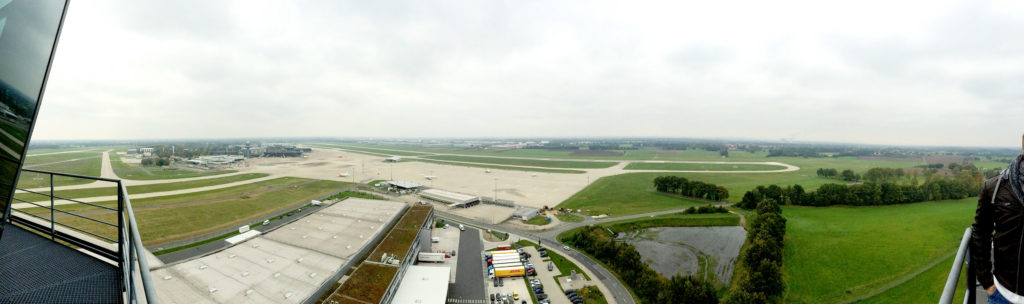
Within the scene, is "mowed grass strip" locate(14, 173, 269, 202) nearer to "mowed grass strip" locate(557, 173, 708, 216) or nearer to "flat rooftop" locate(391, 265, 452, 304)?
"flat rooftop" locate(391, 265, 452, 304)

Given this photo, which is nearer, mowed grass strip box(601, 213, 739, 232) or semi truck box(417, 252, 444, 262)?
semi truck box(417, 252, 444, 262)

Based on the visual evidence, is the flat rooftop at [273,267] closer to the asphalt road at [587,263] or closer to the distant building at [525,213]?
the asphalt road at [587,263]

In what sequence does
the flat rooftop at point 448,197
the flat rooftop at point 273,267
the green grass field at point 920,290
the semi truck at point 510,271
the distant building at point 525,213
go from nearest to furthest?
the flat rooftop at point 273,267 < the green grass field at point 920,290 < the semi truck at point 510,271 < the distant building at point 525,213 < the flat rooftop at point 448,197

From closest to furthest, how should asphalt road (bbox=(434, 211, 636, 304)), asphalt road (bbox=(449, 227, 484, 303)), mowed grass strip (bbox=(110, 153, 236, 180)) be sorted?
asphalt road (bbox=(449, 227, 484, 303)) → asphalt road (bbox=(434, 211, 636, 304)) → mowed grass strip (bbox=(110, 153, 236, 180))

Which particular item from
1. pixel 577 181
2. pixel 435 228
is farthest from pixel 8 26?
pixel 577 181

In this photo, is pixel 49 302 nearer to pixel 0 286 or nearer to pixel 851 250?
pixel 0 286

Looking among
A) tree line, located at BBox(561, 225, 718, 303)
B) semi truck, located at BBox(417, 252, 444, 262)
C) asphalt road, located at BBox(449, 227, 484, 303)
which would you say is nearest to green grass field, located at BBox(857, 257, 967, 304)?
tree line, located at BBox(561, 225, 718, 303)

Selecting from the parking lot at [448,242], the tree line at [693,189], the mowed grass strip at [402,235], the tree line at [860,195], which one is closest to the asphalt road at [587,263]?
the parking lot at [448,242]
